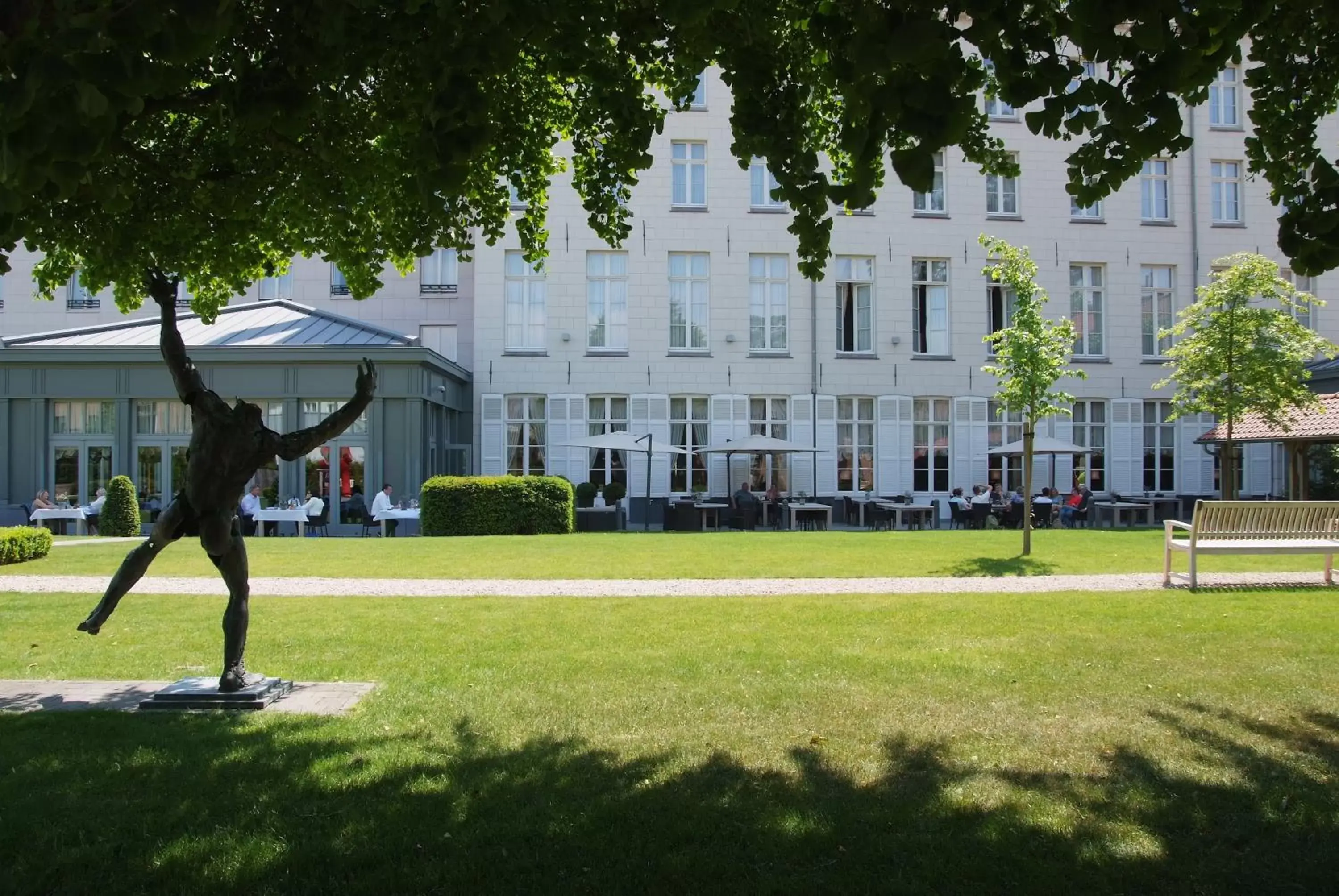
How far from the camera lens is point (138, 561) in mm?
5969

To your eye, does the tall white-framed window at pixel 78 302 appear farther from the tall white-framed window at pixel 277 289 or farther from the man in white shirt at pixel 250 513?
the man in white shirt at pixel 250 513

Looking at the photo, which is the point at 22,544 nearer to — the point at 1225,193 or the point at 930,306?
the point at 930,306

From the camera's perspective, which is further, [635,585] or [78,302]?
[78,302]

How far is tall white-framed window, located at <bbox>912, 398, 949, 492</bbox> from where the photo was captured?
30422 millimetres

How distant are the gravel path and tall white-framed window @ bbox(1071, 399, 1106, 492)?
18914 millimetres

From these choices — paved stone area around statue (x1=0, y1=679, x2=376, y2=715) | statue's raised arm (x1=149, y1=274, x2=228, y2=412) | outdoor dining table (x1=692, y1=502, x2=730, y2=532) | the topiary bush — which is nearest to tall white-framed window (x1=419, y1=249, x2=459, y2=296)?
outdoor dining table (x1=692, y1=502, x2=730, y2=532)

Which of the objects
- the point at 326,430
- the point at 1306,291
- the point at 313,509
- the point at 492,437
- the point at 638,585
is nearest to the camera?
the point at 326,430

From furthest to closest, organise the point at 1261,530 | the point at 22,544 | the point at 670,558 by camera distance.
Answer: the point at 670,558 → the point at 22,544 → the point at 1261,530

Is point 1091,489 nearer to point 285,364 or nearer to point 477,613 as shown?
point 285,364

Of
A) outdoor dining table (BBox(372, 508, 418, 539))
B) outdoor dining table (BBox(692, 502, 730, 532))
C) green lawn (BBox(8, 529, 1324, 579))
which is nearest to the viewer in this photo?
green lawn (BBox(8, 529, 1324, 579))

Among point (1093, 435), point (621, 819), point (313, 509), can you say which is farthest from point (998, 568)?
point (1093, 435)

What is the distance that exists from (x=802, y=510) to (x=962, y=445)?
7.84 meters

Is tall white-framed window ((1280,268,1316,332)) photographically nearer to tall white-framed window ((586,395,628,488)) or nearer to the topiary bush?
tall white-framed window ((586,395,628,488))

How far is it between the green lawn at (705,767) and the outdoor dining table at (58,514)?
16.2 meters
